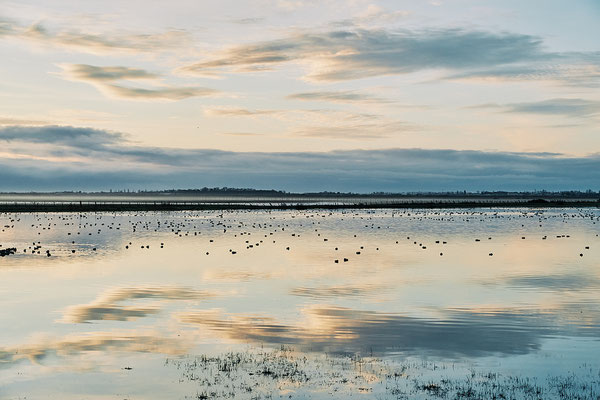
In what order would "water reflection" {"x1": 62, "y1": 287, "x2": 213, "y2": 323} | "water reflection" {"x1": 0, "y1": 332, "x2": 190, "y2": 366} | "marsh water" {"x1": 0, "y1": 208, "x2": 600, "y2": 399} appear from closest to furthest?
"marsh water" {"x1": 0, "y1": 208, "x2": 600, "y2": 399}, "water reflection" {"x1": 0, "y1": 332, "x2": 190, "y2": 366}, "water reflection" {"x1": 62, "y1": 287, "x2": 213, "y2": 323}

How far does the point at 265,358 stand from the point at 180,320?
20.1ft

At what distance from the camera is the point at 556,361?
16.4m

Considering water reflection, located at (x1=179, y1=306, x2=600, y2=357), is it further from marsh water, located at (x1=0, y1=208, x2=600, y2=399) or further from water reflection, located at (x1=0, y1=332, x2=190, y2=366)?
water reflection, located at (x1=0, y1=332, x2=190, y2=366)

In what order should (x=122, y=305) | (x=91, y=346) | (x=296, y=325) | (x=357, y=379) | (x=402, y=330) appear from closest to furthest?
1. (x=357, y=379)
2. (x=91, y=346)
3. (x=402, y=330)
4. (x=296, y=325)
5. (x=122, y=305)

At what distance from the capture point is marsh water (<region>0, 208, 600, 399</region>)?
48.2 feet

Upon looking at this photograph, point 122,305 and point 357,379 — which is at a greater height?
point 357,379

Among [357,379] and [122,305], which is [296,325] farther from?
[122,305]

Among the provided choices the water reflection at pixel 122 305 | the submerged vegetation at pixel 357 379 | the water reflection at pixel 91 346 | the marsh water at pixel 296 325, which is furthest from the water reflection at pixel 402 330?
the water reflection at pixel 122 305

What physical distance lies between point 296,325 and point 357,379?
254 inches

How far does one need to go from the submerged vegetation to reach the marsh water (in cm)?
6

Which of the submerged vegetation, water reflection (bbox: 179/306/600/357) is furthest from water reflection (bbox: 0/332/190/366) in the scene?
water reflection (bbox: 179/306/600/357)

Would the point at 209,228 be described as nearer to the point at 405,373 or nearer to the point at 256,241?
the point at 256,241

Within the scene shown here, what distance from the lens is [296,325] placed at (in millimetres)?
21094

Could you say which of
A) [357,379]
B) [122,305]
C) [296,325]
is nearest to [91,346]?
[296,325]
